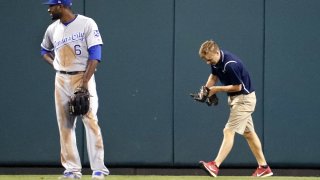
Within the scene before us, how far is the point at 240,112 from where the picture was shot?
29.2 ft

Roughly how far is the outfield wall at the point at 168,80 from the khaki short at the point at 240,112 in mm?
1772

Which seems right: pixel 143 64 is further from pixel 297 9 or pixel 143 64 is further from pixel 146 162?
pixel 297 9

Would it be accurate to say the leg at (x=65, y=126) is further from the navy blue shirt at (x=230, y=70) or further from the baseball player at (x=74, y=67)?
the navy blue shirt at (x=230, y=70)

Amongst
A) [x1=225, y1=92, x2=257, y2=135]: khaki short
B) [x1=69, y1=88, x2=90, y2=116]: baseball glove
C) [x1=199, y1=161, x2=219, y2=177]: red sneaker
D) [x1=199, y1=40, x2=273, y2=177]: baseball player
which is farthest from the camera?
[x1=225, y1=92, x2=257, y2=135]: khaki short

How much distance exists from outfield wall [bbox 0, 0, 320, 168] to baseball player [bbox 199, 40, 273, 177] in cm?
174

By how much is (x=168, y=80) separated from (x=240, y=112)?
6.72ft

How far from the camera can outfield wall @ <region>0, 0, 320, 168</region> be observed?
10.7 m

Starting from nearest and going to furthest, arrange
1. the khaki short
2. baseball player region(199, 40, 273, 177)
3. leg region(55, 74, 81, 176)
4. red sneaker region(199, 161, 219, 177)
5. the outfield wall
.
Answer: leg region(55, 74, 81, 176) → baseball player region(199, 40, 273, 177) → red sneaker region(199, 161, 219, 177) → the khaki short → the outfield wall

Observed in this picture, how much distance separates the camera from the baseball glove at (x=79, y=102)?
7.55 meters

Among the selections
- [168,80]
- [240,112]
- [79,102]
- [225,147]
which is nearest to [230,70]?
[240,112]

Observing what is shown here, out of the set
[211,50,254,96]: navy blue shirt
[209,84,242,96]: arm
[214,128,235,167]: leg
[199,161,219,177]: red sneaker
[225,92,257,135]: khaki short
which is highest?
[211,50,254,96]: navy blue shirt

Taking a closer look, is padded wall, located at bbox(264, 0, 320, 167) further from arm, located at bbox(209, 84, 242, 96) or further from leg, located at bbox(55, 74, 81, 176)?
leg, located at bbox(55, 74, 81, 176)

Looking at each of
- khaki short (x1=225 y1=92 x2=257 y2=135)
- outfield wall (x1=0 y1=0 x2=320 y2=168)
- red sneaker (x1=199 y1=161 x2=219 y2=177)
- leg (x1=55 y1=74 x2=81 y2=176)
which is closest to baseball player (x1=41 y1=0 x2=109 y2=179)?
leg (x1=55 y1=74 x2=81 y2=176)

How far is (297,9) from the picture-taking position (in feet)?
35.2
